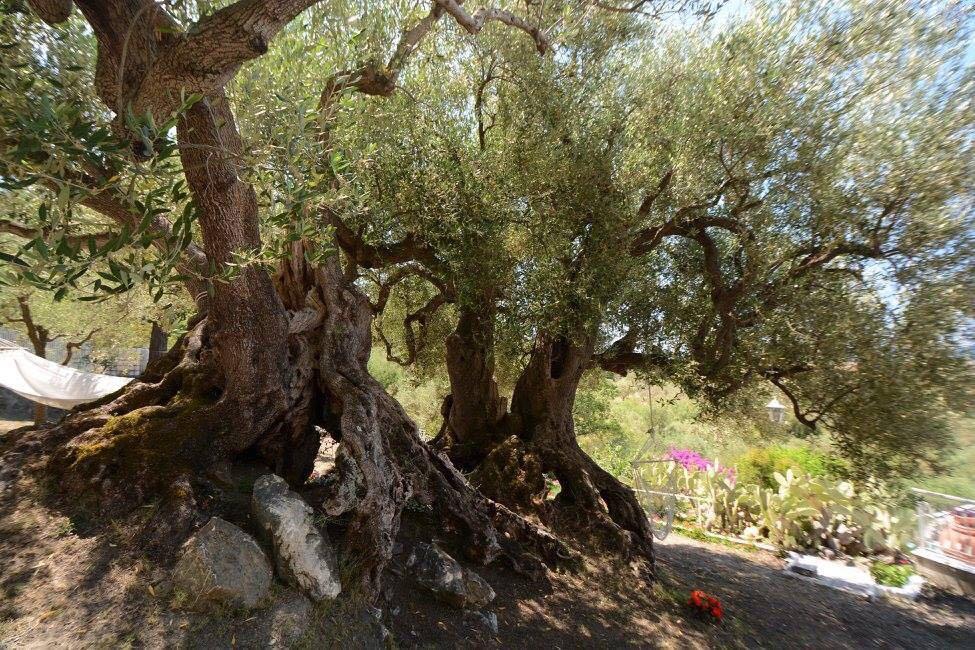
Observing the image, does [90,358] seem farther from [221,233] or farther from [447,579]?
[447,579]

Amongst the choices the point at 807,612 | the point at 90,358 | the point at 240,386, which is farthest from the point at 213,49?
the point at 90,358

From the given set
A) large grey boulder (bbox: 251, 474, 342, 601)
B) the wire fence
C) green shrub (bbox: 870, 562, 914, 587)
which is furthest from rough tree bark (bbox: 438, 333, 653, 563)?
the wire fence

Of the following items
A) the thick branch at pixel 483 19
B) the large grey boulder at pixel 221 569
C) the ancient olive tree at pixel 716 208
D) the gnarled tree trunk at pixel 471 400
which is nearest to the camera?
the large grey boulder at pixel 221 569

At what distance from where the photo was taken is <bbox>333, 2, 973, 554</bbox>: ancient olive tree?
264 inches

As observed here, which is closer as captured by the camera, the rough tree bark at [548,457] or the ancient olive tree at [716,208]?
the ancient olive tree at [716,208]

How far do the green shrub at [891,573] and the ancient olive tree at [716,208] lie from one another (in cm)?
380

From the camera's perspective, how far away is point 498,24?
25.5 ft

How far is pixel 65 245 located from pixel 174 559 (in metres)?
2.76

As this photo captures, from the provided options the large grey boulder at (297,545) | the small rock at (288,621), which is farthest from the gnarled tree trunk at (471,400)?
the small rock at (288,621)

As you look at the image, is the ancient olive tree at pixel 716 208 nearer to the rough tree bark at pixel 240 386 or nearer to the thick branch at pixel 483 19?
the thick branch at pixel 483 19

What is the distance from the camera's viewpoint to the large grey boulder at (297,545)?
438cm

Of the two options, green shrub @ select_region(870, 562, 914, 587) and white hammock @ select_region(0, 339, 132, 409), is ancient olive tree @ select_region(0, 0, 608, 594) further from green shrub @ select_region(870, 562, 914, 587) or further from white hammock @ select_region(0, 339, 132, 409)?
white hammock @ select_region(0, 339, 132, 409)

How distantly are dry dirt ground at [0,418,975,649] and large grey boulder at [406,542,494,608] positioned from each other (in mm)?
124

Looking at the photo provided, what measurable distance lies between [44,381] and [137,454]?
9.80 meters
